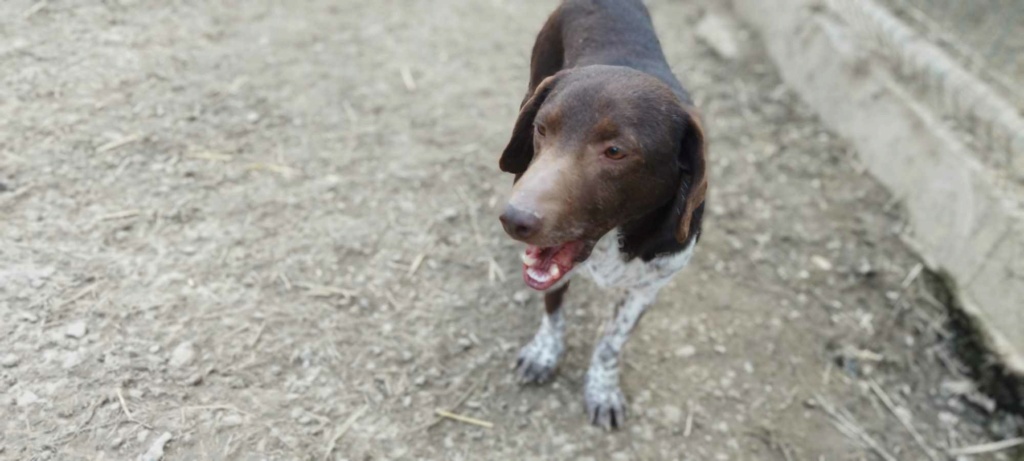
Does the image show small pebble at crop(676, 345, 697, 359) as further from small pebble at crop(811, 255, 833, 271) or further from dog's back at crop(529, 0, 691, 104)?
dog's back at crop(529, 0, 691, 104)

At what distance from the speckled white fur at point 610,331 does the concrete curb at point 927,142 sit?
1.94m

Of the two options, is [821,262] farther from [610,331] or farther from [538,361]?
[538,361]

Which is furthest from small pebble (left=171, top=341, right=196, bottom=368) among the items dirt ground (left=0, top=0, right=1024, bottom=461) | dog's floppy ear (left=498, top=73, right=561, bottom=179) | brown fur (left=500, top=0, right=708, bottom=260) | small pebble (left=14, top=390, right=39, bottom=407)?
brown fur (left=500, top=0, right=708, bottom=260)

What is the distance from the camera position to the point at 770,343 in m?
3.86

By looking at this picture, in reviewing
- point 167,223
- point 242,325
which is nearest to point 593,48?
point 242,325

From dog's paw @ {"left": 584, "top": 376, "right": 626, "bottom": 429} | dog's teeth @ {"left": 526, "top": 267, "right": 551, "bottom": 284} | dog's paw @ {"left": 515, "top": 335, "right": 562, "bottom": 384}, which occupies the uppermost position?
dog's teeth @ {"left": 526, "top": 267, "right": 551, "bottom": 284}

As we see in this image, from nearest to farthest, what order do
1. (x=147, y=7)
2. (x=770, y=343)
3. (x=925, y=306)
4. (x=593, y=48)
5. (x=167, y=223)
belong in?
(x=593, y=48)
(x=167, y=223)
(x=770, y=343)
(x=925, y=306)
(x=147, y=7)

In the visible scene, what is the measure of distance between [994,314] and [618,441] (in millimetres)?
2147

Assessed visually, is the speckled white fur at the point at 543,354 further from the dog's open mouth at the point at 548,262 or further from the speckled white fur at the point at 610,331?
the dog's open mouth at the point at 548,262

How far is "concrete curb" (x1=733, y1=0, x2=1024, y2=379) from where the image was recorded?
3855 mm

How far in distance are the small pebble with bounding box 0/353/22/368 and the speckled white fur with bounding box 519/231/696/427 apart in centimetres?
199

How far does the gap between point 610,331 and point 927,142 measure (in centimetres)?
255

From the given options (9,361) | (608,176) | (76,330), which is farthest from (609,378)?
(9,361)

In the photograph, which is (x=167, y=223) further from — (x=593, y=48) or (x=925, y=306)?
(x=925, y=306)
